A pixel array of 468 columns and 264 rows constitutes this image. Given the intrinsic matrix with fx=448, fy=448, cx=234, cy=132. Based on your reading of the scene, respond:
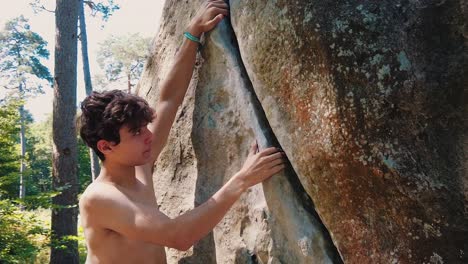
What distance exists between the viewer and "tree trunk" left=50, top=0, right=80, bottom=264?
875cm

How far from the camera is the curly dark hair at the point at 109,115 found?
2414 mm

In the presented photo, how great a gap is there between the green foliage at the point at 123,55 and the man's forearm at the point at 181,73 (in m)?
22.9

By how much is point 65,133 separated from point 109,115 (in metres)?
6.86

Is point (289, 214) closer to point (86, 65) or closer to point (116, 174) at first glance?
point (116, 174)

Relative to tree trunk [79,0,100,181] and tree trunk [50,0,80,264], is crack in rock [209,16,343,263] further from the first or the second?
tree trunk [79,0,100,181]

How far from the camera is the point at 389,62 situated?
2.13 m

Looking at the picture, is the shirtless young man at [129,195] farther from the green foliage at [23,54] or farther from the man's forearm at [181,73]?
the green foliage at [23,54]

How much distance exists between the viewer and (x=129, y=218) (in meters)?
2.34

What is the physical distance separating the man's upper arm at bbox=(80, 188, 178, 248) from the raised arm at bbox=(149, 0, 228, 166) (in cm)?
70

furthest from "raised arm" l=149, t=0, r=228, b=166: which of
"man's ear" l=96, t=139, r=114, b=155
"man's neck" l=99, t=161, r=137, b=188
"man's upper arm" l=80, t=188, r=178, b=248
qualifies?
"man's upper arm" l=80, t=188, r=178, b=248

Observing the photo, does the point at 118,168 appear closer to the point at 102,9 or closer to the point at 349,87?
the point at 349,87

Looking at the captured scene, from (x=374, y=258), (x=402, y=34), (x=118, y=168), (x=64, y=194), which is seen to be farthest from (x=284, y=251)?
(x=64, y=194)

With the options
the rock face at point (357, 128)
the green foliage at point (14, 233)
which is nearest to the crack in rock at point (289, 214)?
the rock face at point (357, 128)

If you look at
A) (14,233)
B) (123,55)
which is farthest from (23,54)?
(14,233)
